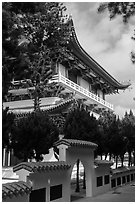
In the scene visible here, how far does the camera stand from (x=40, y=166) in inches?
269

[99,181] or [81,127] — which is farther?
[81,127]

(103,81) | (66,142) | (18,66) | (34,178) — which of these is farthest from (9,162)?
(103,81)

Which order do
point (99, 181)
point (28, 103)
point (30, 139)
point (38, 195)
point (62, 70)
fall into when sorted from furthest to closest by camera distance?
1. point (62, 70)
2. point (28, 103)
3. point (99, 181)
4. point (30, 139)
5. point (38, 195)

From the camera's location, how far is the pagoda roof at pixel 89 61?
69.9 feet

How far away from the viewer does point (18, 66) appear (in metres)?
4.49

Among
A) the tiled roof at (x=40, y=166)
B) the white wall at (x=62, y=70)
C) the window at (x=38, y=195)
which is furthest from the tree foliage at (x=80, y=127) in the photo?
the white wall at (x=62, y=70)

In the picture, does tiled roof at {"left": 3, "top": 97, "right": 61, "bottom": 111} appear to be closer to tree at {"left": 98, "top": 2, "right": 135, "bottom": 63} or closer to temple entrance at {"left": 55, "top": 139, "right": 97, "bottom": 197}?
temple entrance at {"left": 55, "top": 139, "right": 97, "bottom": 197}

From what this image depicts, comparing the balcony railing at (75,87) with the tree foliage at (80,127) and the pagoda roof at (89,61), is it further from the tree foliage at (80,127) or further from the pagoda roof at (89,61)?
the tree foliage at (80,127)

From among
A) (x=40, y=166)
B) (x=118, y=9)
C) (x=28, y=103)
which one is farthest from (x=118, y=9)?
(x=28, y=103)

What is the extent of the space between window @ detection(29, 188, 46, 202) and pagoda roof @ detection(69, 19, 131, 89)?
13652 millimetres

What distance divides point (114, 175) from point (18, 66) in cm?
948

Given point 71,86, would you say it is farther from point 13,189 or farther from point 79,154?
point 13,189

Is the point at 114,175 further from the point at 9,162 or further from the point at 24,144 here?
the point at 9,162

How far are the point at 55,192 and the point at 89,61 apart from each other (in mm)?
17773
